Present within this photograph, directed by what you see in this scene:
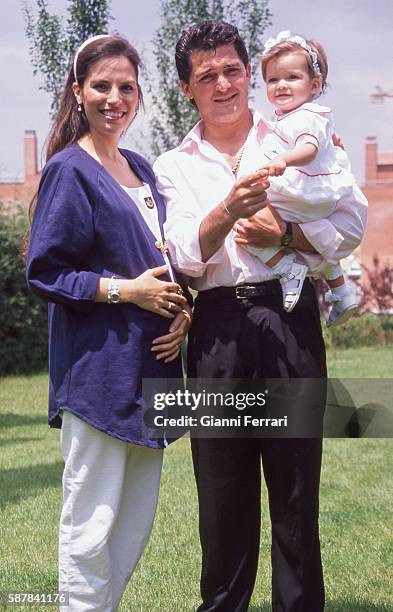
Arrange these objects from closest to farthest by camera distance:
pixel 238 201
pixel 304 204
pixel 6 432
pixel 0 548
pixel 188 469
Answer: pixel 238 201
pixel 304 204
pixel 0 548
pixel 188 469
pixel 6 432

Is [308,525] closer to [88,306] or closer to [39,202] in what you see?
[88,306]

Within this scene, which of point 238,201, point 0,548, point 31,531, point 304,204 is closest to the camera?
point 238,201

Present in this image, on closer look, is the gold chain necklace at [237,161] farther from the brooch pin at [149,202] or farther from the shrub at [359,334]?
the shrub at [359,334]

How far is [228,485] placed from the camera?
3254 mm

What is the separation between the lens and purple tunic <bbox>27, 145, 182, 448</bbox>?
2.96 m

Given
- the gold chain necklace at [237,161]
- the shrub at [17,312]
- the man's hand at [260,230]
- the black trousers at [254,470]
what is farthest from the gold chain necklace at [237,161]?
the shrub at [17,312]

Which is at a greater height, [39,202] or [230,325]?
[39,202]

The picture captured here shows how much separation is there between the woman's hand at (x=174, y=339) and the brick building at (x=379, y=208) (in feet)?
71.3

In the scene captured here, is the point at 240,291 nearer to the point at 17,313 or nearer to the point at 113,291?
the point at 113,291

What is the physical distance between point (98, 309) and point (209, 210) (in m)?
0.49

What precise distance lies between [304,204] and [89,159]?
0.70m

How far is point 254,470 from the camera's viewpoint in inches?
130

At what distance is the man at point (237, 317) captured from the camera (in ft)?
10.3

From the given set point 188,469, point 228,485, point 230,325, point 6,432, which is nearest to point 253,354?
point 230,325
